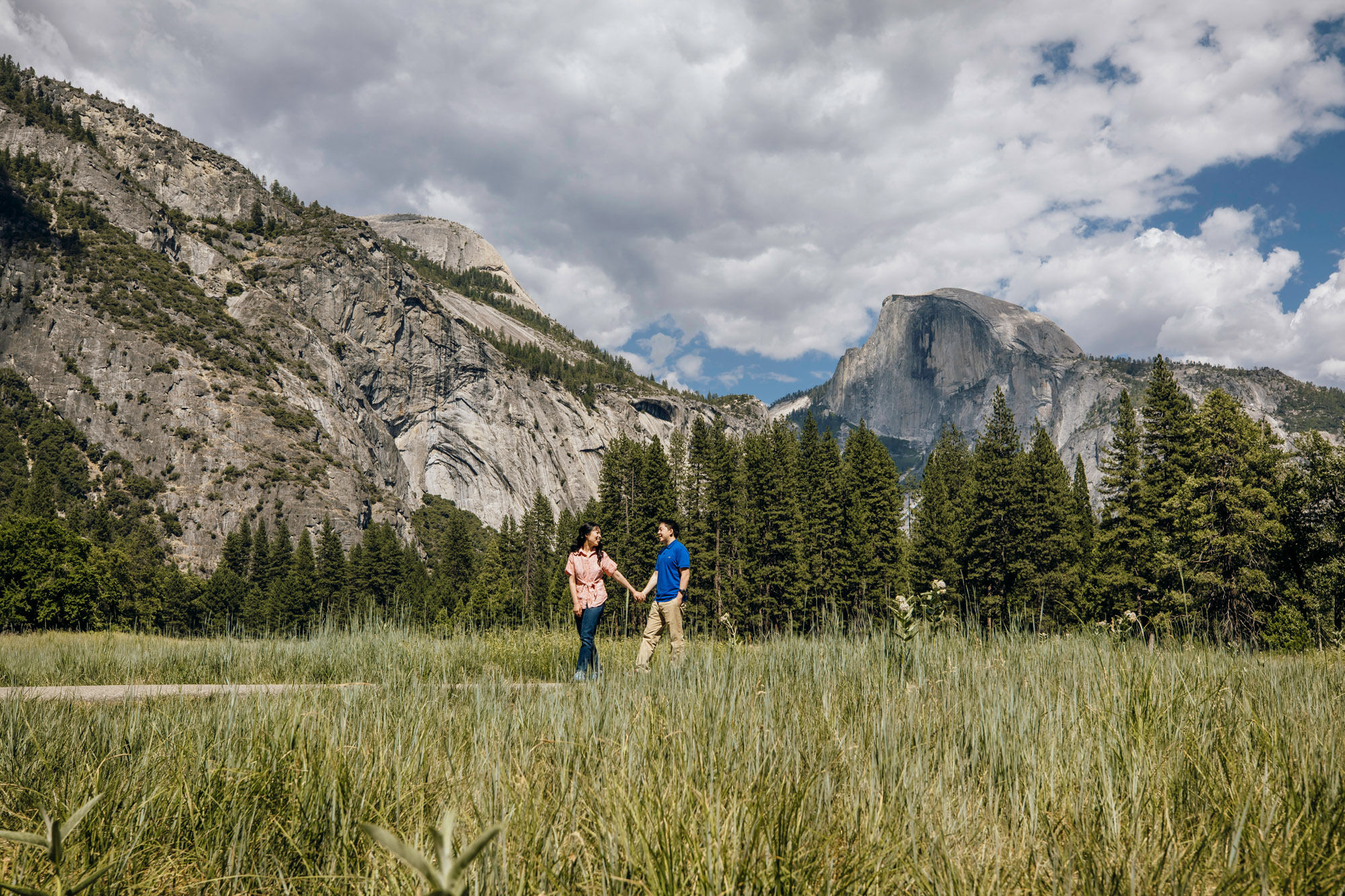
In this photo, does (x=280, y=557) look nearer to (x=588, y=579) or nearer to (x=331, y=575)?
(x=331, y=575)

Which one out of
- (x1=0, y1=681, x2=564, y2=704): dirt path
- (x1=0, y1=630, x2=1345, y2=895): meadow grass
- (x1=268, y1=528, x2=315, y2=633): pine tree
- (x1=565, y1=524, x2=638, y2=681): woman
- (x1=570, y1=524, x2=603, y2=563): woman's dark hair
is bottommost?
(x1=268, y1=528, x2=315, y2=633): pine tree

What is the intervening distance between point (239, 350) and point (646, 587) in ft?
475

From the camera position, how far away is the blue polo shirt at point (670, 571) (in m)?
9.08

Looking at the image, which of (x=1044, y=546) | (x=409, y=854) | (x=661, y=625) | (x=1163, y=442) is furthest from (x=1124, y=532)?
(x=409, y=854)

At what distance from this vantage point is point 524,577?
3140 inches

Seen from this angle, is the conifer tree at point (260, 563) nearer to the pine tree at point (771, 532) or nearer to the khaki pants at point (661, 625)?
the pine tree at point (771, 532)

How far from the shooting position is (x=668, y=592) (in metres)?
9.08

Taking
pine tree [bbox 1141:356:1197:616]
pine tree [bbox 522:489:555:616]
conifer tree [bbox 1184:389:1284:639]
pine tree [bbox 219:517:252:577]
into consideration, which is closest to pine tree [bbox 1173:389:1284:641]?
conifer tree [bbox 1184:389:1284:639]

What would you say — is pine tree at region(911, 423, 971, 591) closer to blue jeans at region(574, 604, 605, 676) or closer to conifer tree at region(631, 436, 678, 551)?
conifer tree at region(631, 436, 678, 551)

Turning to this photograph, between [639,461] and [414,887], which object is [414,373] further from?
[414,887]

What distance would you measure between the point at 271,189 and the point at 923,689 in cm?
23042

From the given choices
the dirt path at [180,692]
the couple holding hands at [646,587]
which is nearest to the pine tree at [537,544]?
the couple holding hands at [646,587]

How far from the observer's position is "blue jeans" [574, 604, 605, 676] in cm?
804

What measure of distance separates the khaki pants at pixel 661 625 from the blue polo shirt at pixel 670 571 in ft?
0.35
